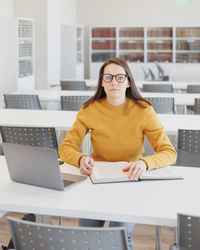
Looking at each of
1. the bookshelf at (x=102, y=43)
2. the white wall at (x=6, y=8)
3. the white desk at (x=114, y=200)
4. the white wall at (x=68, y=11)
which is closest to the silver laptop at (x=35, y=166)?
the white desk at (x=114, y=200)

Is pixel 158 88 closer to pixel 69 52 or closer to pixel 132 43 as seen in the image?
pixel 69 52

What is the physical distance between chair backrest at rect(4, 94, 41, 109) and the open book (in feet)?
8.88

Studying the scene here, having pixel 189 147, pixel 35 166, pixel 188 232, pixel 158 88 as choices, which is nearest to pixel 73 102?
pixel 158 88

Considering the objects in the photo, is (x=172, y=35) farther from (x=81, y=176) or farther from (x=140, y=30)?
(x=81, y=176)

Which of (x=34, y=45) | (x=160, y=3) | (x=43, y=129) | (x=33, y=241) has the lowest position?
(x=33, y=241)

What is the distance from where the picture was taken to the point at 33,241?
1331 mm

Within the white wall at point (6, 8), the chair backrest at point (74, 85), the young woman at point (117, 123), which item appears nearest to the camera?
the young woman at point (117, 123)

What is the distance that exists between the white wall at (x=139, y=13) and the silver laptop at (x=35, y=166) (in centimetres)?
1086

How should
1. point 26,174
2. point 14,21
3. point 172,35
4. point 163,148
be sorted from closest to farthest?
point 26,174
point 163,148
point 14,21
point 172,35

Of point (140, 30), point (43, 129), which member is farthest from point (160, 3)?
point (43, 129)

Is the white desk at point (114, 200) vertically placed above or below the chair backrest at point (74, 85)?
below

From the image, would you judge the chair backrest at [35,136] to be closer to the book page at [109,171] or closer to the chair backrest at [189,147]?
the book page at [109,171]

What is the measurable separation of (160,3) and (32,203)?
11744 millimetres

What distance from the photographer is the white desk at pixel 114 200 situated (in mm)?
1604
